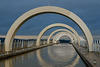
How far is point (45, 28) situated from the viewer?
125 ft

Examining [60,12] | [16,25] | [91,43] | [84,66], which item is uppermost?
[60,12]

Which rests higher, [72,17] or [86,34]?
[72,17]

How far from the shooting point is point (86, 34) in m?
19.4

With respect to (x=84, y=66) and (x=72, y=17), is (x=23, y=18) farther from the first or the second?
(x=84, y=66)

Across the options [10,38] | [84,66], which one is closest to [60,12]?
[10,38]

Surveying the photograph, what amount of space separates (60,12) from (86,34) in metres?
4.03

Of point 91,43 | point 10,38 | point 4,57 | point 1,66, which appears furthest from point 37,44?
point 1,66

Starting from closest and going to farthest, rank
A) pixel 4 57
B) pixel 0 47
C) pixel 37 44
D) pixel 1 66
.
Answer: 1. pixel 1 66
2. pixel 4 57
3. pixel 0 47
4. pixel 37 44

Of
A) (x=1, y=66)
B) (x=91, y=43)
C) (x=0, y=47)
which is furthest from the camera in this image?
(x=91, y=43)

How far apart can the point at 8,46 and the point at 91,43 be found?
383 inches

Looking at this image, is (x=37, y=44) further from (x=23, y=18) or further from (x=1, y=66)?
(x=1, y=66)

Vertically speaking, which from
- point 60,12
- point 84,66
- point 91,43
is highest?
point 60,12

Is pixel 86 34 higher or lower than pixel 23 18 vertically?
lower

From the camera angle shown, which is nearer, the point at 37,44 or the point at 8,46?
the point at 8,46
